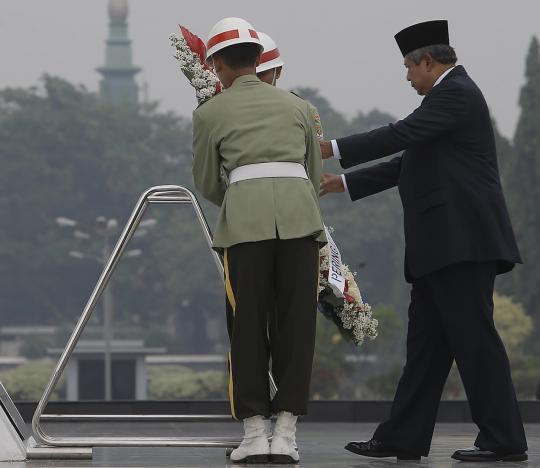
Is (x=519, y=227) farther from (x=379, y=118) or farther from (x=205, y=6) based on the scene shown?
(x=205, y=6)

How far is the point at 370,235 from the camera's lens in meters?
72.0

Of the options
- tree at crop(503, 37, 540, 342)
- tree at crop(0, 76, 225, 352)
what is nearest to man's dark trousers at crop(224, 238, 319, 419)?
tree at crop(503, 37, 540, 342)

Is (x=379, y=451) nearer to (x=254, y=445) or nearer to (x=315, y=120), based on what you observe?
(x=254, y=445)

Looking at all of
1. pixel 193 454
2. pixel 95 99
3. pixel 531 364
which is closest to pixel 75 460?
pixel 193 454

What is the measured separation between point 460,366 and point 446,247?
16.5 inches

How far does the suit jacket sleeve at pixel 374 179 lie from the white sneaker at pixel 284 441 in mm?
1091

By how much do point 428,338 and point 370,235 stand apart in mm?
66635

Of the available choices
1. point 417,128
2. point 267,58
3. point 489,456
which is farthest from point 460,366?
point 267,58

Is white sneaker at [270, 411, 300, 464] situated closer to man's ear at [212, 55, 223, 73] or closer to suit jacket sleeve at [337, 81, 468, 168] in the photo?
suit jacket sleeve at [337, 81, 468, 168]

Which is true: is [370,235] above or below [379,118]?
below

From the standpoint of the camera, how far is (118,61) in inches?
3880

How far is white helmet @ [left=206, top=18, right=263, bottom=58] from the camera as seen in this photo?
5031 millimetres

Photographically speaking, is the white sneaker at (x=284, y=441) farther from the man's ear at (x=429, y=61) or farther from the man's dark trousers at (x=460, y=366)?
the man's ear at (x=429, y=61)

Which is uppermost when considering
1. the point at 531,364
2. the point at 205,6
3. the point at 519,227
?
the point at 205,6
